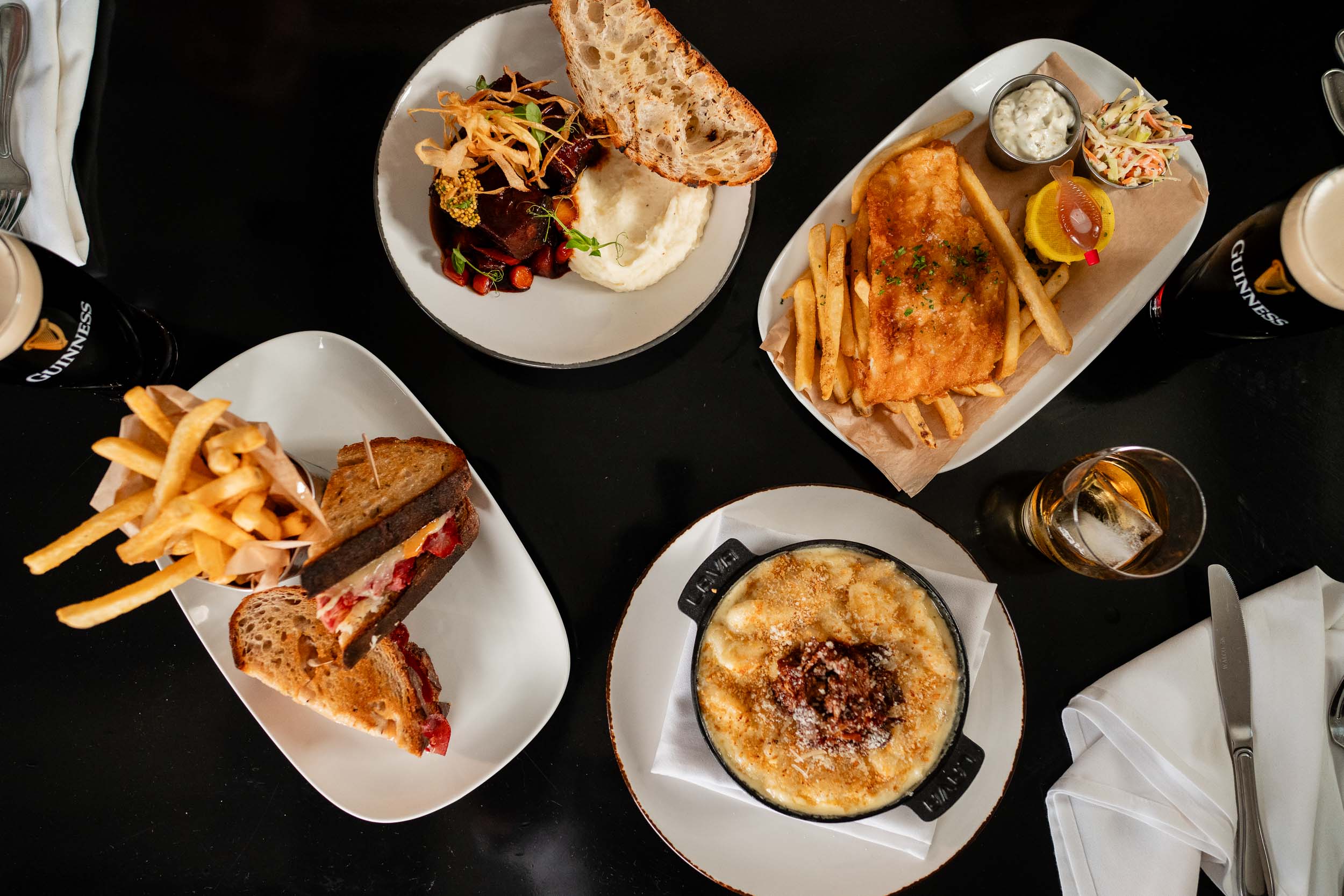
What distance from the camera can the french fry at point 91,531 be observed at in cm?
168

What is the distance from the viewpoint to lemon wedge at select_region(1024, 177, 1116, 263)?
2365mm

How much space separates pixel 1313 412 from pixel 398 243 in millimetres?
3146

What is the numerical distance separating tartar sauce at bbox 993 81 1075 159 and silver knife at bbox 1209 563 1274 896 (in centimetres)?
148

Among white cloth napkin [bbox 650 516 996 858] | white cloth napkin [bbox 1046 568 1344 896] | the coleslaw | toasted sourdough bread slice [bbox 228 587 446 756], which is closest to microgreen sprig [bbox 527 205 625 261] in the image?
white cloth napkin [bbox 650 516 996 858]

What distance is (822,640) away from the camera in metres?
2.17

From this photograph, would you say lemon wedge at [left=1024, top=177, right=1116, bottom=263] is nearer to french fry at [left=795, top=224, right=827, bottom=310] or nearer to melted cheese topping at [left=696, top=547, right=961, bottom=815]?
french fry at [left=795, top=224, right=827, bottom=310]

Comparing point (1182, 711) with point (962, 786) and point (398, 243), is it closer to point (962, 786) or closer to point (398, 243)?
point (962, 786)

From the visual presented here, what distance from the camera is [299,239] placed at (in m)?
2.65

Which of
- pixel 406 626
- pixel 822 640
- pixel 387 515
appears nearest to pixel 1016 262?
pixel 822 640

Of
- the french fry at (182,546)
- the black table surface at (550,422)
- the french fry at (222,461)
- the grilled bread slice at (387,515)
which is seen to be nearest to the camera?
the french fry at (222,461)

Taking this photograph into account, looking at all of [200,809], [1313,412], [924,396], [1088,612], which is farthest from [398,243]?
[1313,412]

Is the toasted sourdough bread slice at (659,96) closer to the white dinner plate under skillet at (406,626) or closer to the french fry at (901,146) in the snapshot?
the french fry at (901,146)

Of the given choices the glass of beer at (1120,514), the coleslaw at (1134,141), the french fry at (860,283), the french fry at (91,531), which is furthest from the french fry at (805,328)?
the french fry at (91,531)

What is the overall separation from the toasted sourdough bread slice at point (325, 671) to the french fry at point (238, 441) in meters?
0.67
